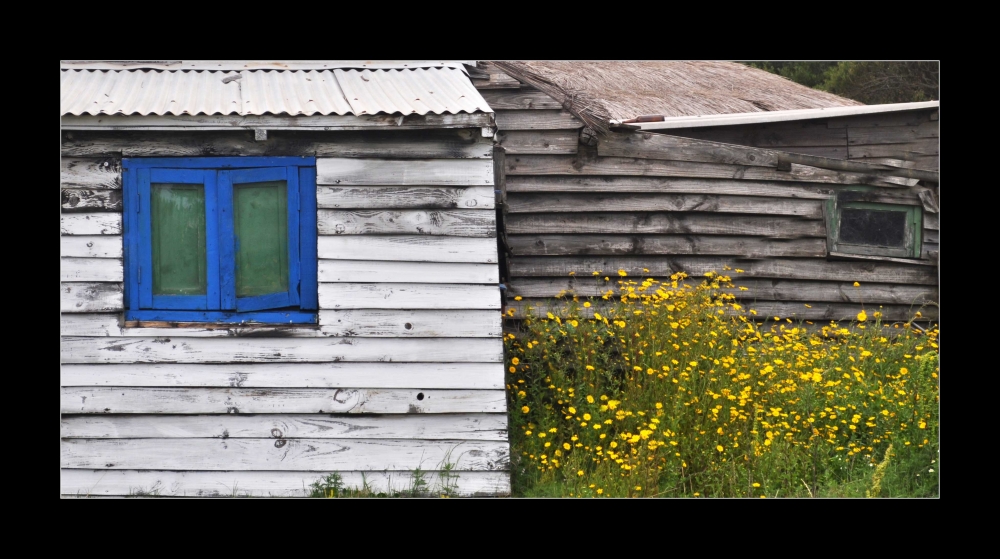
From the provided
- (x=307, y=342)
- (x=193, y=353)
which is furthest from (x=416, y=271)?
(x=193, y=353)

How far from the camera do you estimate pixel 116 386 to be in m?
5.12

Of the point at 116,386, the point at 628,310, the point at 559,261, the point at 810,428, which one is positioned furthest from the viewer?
the point at 559,261

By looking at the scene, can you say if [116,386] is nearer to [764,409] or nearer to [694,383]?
[694,383]

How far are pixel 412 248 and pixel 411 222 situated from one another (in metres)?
0.16

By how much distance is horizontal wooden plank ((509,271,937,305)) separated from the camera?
7012mm

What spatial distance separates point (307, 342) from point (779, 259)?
4.31 metres

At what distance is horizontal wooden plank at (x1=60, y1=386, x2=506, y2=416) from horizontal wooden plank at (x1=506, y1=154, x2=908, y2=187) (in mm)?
2476

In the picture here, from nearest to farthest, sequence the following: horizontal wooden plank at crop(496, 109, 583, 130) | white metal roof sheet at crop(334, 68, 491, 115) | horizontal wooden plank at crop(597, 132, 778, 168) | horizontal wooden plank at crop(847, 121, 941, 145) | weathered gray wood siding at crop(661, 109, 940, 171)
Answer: white metal roof sheet at crop(334, 68, 491, 115)
horizontal wooden plank at crop(496, 109, 583, 130)
horizontal wooden plank at crop(597, 132, 778, 168)
weathered gray wood siding at crop(661, 109, 940, 171)
horizontal wooden plank at crop(847, 121, 941, 145)

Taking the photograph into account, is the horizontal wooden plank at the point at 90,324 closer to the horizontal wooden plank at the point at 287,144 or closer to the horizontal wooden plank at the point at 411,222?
the horizontal wooden plank at the point at 287,144

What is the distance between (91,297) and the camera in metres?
5.07

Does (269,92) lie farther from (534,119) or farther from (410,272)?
(534,119)

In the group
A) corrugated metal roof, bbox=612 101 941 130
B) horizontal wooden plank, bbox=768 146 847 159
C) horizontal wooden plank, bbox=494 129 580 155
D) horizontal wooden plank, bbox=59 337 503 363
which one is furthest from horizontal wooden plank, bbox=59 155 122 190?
horizontal wooden plank, bbox=768 146 847 159

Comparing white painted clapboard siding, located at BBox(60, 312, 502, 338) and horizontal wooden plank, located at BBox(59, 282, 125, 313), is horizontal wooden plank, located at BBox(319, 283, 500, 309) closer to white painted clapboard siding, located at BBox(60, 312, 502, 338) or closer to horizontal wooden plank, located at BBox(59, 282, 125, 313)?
white painted clapboard siding, located at BBox(60, 312, 502, 338)

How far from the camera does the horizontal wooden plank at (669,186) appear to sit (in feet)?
23.1
